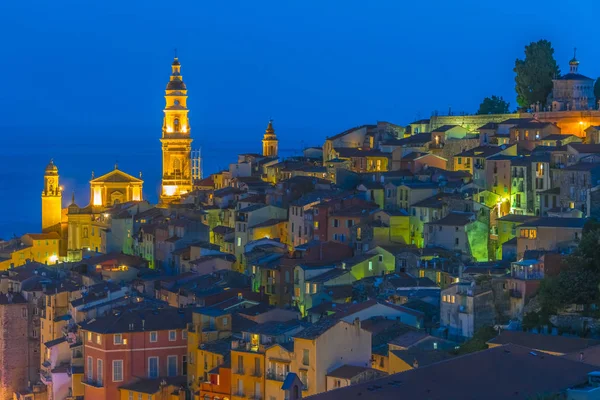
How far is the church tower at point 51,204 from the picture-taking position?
71.5 m

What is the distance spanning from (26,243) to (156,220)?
8299mm

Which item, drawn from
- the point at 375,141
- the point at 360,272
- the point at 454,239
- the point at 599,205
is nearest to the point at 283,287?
the point at 360,272

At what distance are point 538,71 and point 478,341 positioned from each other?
32010 millimetres

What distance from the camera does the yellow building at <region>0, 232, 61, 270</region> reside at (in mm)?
66875

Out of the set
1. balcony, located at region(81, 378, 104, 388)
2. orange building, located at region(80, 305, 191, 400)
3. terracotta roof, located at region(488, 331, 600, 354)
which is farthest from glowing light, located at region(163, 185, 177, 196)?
terracotta roof, located at region(488, 331, 600, 354)

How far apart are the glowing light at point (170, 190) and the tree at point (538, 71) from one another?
16240mm

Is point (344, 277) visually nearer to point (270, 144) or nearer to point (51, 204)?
point (51, 204)

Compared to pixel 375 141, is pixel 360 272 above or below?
below

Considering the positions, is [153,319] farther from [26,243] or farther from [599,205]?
[26,243]

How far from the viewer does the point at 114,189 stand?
73375mm

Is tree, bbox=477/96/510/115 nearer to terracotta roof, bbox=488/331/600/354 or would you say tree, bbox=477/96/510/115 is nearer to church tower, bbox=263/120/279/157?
church tower, bbox=263/120/279/157

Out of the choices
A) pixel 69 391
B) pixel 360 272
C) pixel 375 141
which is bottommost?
pixel 69 391

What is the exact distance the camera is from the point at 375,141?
67.7m

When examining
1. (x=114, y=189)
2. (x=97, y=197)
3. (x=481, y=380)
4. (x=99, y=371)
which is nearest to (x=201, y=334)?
(x=99, y=371)
